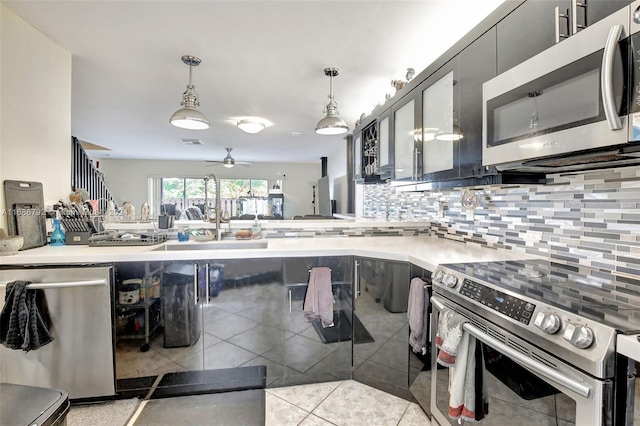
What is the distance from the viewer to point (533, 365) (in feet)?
2.99

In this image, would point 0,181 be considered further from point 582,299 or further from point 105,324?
point 582,299

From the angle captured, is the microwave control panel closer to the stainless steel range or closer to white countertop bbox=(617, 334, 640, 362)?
the stainless steel range

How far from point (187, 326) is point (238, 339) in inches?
12.9

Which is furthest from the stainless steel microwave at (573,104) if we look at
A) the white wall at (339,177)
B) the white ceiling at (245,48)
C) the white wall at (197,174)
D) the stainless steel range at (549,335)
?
the white wall at (197,174)

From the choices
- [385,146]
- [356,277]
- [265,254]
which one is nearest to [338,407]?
[356,277]

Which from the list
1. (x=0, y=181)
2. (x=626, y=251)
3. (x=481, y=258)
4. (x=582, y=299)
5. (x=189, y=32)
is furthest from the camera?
(x=189, y=32)

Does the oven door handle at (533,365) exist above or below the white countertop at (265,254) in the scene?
below

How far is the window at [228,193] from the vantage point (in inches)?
335

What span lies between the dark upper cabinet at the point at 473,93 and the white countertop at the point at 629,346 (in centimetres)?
92

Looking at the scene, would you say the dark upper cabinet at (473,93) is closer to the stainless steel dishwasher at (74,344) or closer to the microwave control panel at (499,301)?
the microwave control panel at (499,301)

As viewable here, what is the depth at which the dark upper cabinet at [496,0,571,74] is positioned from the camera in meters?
1.12

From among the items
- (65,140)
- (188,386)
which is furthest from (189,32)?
(188,386)

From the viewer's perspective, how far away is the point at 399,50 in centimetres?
229

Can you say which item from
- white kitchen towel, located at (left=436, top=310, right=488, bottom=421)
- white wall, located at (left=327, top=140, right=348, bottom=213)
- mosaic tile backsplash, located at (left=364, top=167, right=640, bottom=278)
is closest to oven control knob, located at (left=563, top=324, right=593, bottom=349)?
white kitchen towel, located at (left=436, top=310, right=488, bottom=421)
